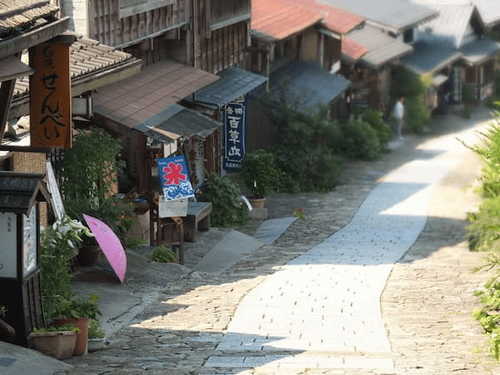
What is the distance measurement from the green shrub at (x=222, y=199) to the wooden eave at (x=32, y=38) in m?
12.7

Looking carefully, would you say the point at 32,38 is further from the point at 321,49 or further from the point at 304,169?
the point at 321,49

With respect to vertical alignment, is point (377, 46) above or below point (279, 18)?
below

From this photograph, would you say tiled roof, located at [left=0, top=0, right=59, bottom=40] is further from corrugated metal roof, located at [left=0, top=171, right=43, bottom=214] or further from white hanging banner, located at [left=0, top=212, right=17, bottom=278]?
white hanging banner, located at [left=0, top=212, right=17, bottom=278]

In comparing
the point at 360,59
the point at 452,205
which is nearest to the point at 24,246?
the point at 452,205

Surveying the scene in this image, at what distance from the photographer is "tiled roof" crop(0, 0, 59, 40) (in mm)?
11594

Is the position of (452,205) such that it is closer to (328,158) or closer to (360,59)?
(328,158)

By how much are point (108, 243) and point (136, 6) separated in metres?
6.80

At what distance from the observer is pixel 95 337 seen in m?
13.2

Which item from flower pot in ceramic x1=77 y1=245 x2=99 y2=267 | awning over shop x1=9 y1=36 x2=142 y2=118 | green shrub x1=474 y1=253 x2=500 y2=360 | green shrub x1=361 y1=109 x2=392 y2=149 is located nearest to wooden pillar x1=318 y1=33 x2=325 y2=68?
green shrub x1=361 y1=109 x2=392 y2=149

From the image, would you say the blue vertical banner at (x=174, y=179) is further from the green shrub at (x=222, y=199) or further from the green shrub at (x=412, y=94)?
the green shrub at (x=412, y=94)

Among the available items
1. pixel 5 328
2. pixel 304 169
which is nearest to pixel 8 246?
pixel 5 328

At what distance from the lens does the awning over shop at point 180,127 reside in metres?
19.9

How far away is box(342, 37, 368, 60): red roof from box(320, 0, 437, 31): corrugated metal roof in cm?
493

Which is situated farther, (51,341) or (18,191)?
(51,341)
